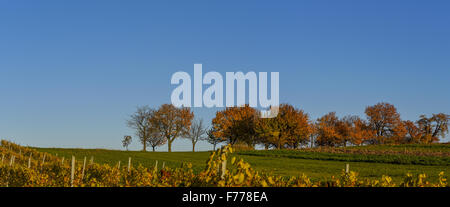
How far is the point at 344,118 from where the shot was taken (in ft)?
307

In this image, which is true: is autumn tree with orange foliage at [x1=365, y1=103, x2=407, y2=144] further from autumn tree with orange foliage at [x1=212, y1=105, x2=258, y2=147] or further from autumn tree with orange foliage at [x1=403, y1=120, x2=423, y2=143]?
autumn tree with orange foliage at [x1=212, y1=105, x2=258, y2=147]

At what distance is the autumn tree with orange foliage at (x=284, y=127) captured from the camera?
72125mm

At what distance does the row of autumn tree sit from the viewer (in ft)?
241

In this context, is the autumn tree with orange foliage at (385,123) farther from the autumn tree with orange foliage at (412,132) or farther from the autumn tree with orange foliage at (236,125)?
the autumn tree with orange foliage at (236,125)

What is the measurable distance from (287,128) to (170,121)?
79.1ft

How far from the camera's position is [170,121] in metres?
79.5
